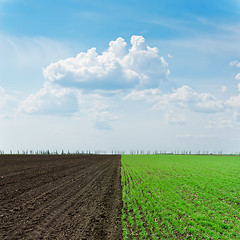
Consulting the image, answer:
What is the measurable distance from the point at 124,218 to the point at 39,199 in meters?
6.73

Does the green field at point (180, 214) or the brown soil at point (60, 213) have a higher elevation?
the brown soil at point (60, 213)

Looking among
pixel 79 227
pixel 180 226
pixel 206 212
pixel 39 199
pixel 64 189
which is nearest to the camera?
pixel 79 227

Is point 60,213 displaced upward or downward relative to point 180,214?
upward

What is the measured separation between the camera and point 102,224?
10.7 m

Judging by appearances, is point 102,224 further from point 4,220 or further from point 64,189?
point 64,189

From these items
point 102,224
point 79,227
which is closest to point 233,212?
point 102,224

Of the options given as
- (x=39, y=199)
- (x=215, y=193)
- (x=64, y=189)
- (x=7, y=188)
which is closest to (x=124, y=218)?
(x=39, y=199)

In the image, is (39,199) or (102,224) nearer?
(102,224)

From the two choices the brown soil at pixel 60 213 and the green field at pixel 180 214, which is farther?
the green field at pixel 180 214

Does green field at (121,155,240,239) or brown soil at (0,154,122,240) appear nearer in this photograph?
brown soil at (0,154,122,240)

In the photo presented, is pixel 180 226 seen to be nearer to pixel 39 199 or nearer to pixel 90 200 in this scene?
pixel 90 200

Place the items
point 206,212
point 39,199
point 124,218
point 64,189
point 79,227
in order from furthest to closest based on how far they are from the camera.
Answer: point 64,189 → point 39,199 → point 206,212 → point 124,218 → point 79,227

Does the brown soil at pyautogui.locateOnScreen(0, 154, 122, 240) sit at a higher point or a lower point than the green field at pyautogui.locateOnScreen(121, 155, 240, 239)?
higher

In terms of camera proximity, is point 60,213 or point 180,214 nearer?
point 60,213
